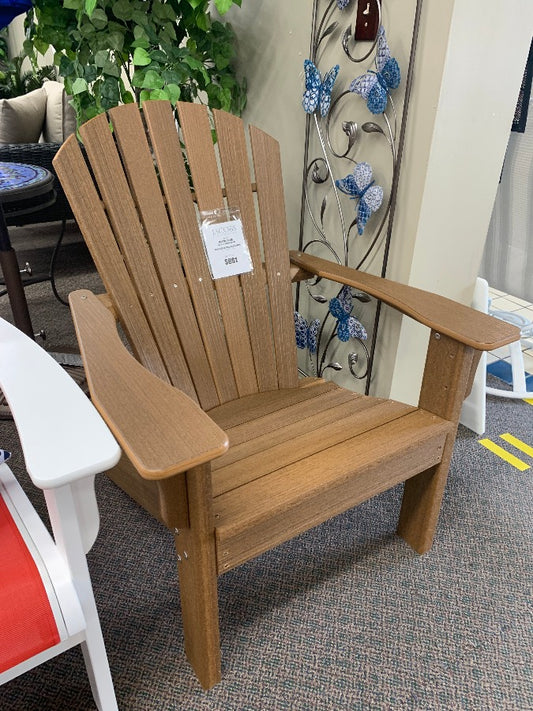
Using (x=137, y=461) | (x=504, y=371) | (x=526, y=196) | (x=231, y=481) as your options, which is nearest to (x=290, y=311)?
(x=231, y=481)

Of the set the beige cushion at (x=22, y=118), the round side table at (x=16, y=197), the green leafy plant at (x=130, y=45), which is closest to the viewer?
the green leafy plant at (x=130, y=45)

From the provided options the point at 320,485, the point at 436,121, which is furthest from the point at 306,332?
the point at 320,485

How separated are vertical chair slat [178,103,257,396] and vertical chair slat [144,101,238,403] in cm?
2

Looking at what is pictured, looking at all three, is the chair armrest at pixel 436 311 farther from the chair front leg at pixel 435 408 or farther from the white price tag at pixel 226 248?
the white price tag at pixel 226 248

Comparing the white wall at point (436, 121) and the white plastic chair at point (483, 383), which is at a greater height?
the white wall at point (436, 121)

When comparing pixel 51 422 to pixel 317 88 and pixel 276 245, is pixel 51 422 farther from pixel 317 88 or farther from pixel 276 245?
pixel 317 88

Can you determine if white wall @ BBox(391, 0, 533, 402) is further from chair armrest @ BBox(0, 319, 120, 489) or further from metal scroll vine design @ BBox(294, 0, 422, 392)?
chair armrest @ BBox(0, 319, 120, 489)

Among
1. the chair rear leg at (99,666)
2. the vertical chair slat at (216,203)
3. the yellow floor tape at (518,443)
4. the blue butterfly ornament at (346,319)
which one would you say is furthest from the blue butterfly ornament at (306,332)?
the chair rear leg at (99,666)

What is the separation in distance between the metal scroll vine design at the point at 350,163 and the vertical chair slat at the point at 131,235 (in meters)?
0.59

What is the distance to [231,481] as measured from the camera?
1.04 m

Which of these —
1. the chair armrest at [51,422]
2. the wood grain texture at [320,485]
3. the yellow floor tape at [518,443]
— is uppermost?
the chair armrest at [51,422]

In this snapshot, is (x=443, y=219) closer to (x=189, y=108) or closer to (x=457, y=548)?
(x=189, y=108)

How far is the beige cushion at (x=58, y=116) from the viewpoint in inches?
137

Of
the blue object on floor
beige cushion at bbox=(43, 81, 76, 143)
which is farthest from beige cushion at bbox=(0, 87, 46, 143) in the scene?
the blue object on floor
